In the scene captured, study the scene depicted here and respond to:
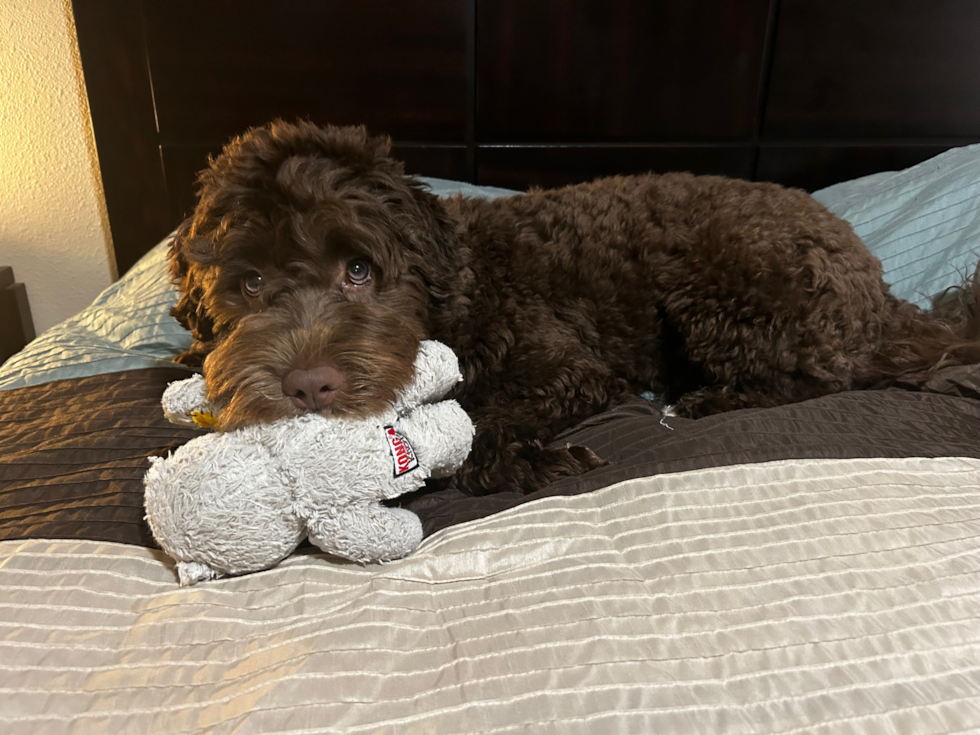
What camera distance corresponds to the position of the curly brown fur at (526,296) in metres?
1.55

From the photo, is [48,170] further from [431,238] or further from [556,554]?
[556,554]

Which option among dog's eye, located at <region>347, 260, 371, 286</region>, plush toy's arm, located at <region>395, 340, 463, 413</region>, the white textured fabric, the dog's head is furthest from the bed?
dog's eye, located at <region>347, 260, 371, 286</region>

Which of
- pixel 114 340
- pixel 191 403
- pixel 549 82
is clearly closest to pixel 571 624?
pixel 191 403

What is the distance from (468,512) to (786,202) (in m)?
1.69

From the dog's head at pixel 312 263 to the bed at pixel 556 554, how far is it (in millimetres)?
408

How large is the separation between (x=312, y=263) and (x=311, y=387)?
441mm

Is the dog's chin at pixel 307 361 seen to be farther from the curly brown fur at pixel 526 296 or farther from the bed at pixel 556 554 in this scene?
the bed at pixel 556 554

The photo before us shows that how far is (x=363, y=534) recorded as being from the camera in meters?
1.22

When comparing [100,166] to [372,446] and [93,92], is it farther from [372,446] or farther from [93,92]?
[372,446]

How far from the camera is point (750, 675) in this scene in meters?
0.95

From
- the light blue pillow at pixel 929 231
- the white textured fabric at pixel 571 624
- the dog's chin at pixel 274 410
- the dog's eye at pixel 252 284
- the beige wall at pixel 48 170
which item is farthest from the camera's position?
the beige wall at pixel 48 170

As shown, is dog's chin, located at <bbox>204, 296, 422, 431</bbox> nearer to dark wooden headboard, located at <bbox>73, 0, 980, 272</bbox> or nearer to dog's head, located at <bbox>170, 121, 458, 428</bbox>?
dog's head, located at <bbox>170, 121, 458, 428</bbox>

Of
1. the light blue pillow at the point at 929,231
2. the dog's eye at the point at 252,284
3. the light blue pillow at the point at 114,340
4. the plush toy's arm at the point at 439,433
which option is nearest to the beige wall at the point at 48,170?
the light blue pillow at the point at 114,340

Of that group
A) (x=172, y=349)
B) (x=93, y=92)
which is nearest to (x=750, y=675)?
(x=172, y=349)
